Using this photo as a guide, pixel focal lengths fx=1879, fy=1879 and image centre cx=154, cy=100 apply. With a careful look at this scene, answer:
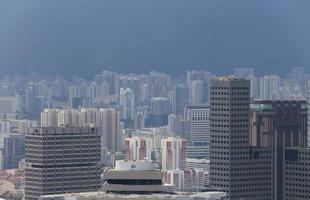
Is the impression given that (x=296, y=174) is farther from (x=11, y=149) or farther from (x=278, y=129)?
(x=11, y=149)

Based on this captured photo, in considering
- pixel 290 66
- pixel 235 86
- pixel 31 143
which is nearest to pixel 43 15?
pixel 290 66

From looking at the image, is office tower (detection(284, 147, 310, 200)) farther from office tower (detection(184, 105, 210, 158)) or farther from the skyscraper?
the skyscraper

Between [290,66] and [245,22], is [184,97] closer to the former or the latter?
[245,22]

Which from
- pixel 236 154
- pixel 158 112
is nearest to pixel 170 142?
pixel 158 112

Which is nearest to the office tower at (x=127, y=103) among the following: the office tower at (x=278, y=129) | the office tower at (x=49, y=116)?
the office tower at (x=49, y=116)

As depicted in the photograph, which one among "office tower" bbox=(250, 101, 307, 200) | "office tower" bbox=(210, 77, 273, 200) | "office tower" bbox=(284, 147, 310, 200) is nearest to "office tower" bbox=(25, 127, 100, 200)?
"office tower" bbox=(210, 77, 273, 200)
